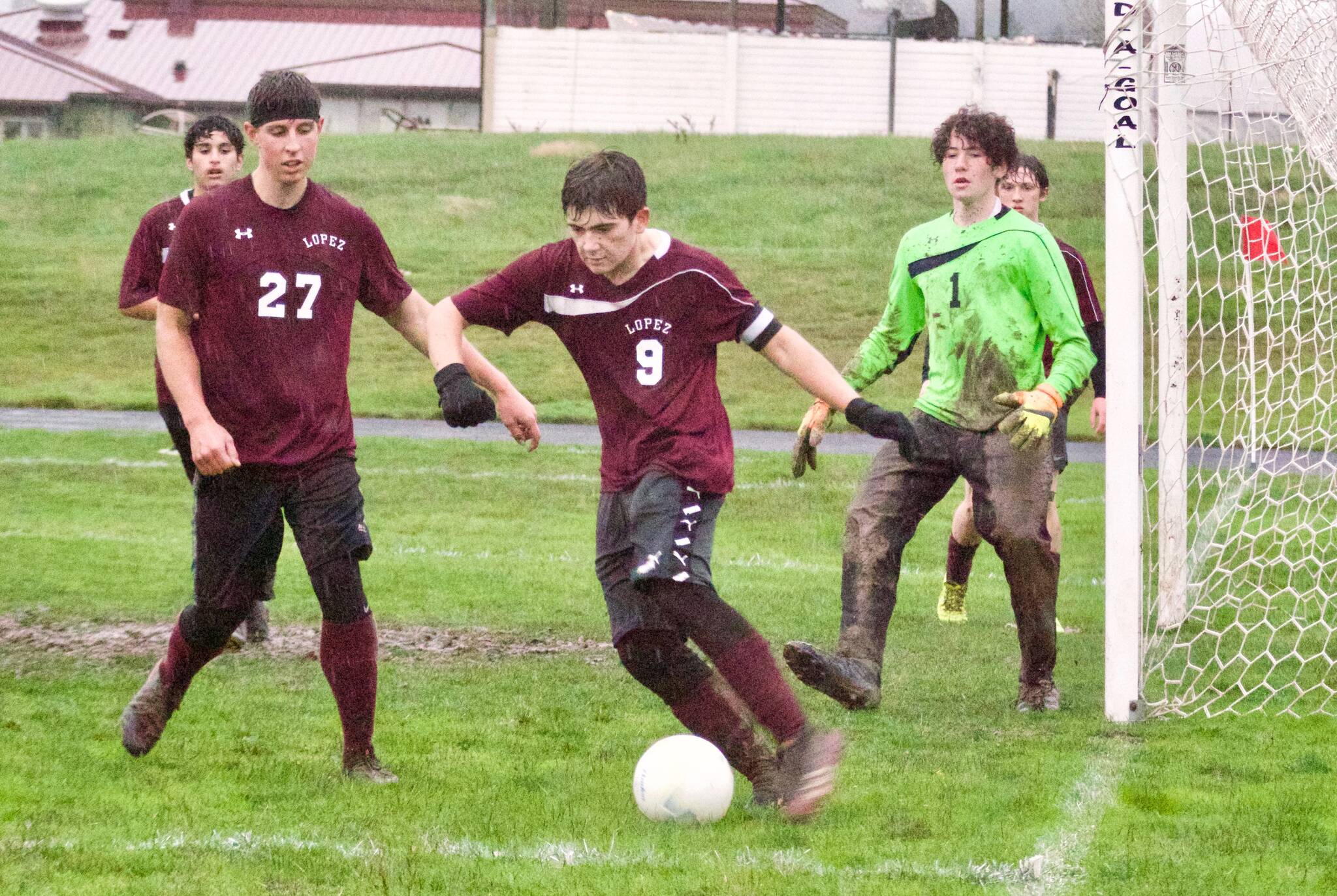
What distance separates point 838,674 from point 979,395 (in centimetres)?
121

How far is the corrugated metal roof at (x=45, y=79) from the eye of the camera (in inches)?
1512

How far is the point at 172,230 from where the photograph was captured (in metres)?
6.95

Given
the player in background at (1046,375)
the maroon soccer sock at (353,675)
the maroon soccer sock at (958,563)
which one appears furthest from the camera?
the maroon soccer sock at (958,563)

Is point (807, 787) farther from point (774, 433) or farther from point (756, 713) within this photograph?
point (774, 433)

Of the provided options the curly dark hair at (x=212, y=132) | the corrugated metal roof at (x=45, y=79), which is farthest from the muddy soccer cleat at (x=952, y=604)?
the corrugated metal roof at (x=45, y=79)

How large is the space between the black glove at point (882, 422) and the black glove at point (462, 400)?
1.03 meters

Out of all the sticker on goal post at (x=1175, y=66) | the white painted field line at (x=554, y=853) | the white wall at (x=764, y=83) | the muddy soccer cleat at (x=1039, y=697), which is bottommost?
the white painted field line at (x=554, y=853)

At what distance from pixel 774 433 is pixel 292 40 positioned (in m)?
28.6

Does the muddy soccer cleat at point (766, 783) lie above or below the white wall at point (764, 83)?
below

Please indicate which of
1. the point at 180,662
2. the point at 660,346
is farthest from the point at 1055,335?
the point at 180,662

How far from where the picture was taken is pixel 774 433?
16.8 m

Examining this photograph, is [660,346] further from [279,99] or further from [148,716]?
[148,716]

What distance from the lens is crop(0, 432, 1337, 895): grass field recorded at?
4117 mm

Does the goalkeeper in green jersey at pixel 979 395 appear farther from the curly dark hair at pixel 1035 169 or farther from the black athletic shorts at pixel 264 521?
the black athletic shorts at pixel 264 521
